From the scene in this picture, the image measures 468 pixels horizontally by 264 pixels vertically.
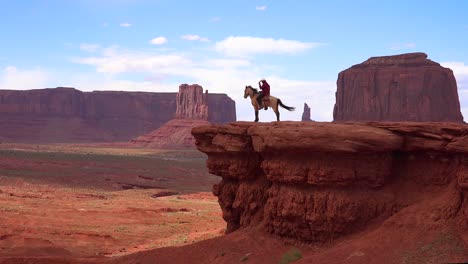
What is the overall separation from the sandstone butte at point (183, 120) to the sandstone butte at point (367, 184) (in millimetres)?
114413

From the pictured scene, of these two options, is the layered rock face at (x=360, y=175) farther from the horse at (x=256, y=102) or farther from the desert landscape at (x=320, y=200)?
the horse at (x=256, y=102)

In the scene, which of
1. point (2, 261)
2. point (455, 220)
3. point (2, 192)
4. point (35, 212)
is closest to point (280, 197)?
point (455, 220)

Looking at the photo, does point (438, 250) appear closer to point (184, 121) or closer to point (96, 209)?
point (96, 209)

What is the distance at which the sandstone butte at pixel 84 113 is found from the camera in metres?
149

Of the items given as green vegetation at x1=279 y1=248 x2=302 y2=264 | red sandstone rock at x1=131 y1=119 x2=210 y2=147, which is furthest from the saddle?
red sandstone rock at x1=131 y1=119 x2=210 y2=147

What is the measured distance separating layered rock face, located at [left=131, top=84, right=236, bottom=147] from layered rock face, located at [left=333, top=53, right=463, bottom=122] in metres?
39.8

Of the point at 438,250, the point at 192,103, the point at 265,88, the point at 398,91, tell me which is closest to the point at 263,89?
the point at 265,88

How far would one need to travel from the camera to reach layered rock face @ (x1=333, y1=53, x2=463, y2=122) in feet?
293

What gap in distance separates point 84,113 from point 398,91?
90.8 meters

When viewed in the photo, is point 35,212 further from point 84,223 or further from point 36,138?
point 36,138

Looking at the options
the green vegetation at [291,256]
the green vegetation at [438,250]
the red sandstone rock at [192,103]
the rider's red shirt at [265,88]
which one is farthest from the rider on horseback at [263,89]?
the red sandstone rock at [192,103]

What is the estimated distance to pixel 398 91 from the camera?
91.9 meters

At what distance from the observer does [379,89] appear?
9350cm

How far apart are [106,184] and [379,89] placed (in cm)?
5009
